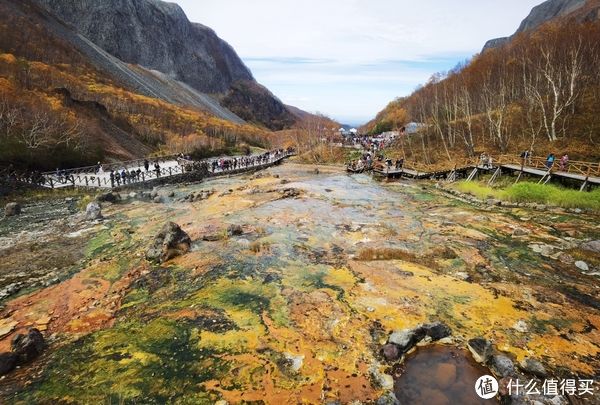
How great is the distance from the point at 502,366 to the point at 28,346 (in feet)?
37.6

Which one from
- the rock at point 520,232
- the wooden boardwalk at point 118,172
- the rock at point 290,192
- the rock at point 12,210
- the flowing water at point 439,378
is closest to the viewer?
the flowing water at point 439,378

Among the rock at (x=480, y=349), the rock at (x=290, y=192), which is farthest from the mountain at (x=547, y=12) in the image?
the rock at (x=480, y=349)

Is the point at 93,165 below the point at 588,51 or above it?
below

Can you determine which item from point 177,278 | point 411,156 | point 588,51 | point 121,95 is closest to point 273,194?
point 177,278

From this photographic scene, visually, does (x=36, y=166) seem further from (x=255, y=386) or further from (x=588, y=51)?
(x=588, y=51)

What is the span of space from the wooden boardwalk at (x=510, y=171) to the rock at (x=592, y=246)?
7871 mm

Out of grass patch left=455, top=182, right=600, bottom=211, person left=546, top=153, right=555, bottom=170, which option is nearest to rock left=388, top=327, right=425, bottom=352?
grass patch left=455, top=182, right=600, bottom=211

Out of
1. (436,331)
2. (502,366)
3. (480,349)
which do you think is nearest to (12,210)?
(436,331)

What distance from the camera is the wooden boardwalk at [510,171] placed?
75.7ft

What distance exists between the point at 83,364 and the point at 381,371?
7.14 metres

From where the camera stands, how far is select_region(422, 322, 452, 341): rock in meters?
9.84

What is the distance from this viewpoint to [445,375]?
859 cm

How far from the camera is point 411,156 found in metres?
50.2

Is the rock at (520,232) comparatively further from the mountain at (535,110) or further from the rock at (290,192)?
the mountain at (535,110)
